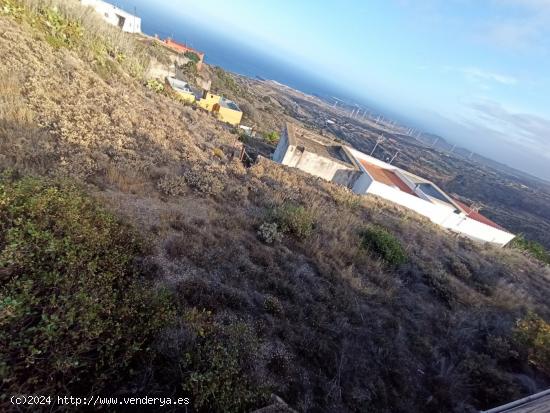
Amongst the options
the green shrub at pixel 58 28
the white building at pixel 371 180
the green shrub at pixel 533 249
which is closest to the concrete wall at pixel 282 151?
the white building at pixel 371 180

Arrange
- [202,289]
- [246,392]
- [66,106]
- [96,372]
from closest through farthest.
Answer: [96,372] → [246,392] → [202,289] → [66,106]

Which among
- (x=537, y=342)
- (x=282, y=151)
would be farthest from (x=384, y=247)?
(x=282, y=151)

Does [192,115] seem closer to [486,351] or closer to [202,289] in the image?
[202,289]

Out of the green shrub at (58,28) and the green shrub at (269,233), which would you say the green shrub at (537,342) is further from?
the green shrub at (58,28)

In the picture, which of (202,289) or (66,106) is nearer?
(202,289)

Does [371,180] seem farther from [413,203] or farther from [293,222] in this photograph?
[293,222]

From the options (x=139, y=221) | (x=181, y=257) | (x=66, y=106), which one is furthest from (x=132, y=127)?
(x=181, y=257)
